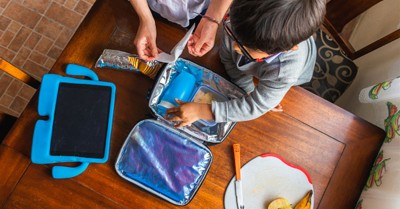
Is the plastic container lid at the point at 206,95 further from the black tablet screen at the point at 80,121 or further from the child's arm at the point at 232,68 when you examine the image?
the black tablet screen at the point at 80,121

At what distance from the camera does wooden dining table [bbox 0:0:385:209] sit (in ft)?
2.52

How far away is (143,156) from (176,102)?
16 cm

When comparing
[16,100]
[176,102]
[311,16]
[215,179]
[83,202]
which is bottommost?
[16,100]

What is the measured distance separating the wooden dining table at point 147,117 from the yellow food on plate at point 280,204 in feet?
0.28

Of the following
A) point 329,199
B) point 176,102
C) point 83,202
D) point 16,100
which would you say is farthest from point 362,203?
point 16,100

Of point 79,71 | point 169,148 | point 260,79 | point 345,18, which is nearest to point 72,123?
point 79,71

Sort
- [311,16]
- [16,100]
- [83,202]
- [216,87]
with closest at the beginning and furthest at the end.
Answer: [311,16]
[83,202]
[216,87]
[16,100]

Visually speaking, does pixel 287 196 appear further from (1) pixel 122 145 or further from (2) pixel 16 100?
(2) pixel 16 100

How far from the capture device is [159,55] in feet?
2.63

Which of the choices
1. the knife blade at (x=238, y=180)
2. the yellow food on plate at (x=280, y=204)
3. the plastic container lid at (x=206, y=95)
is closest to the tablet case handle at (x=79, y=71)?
the plastic container lid at (x=206, y=95)

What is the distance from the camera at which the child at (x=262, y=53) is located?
0.54 m

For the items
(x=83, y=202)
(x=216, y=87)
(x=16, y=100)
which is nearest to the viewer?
(x=83, y=202)

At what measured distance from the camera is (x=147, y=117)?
828 mm

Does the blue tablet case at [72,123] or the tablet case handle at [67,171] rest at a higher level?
the blue tablet case at [72,123]
